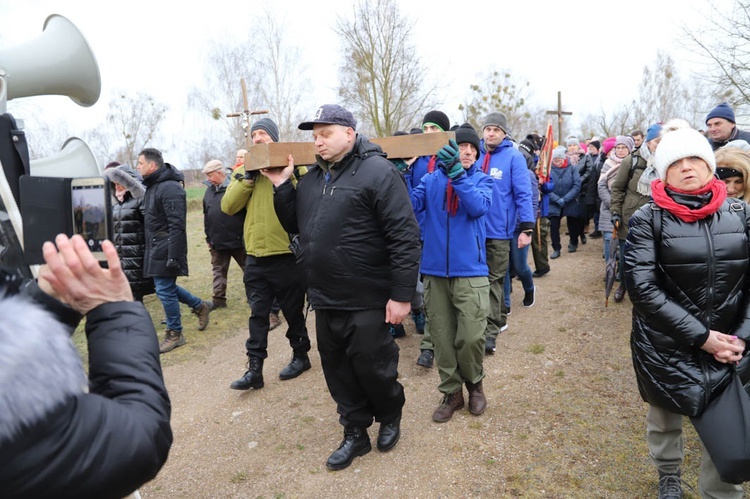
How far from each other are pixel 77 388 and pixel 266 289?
340cm

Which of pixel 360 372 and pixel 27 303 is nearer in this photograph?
pixel 27 303

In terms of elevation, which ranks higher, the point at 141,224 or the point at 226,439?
the point at 141,224

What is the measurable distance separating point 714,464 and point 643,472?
73cm

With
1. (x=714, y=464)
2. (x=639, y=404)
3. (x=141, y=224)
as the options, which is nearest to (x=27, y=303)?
(x=714, y=464)

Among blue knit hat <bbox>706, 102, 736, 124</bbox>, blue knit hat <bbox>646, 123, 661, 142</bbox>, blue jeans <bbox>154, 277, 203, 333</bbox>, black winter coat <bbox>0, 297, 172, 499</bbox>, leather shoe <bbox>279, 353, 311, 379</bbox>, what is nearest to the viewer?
black winter coat <bbox>0, 297, 172, 499</bbox>

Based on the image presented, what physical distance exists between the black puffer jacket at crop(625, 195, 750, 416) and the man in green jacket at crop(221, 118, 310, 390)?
2.80m

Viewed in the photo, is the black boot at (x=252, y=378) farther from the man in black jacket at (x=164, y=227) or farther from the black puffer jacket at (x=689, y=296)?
the black puffer jacket at (x=689, y=296)

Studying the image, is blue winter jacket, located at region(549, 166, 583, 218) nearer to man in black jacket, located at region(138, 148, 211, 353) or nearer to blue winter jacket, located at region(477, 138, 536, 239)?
blue winter jacket, located at region(477, 138, 536, 239)

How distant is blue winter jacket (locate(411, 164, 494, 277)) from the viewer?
351 cm

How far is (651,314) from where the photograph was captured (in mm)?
2430

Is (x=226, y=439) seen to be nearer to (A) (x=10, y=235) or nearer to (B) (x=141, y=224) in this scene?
(A) (x=10, y=235)

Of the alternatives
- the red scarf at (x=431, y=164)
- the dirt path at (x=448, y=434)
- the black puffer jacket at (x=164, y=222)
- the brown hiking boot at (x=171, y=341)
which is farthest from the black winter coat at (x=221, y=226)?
the red scarf at (x=431, y=164)

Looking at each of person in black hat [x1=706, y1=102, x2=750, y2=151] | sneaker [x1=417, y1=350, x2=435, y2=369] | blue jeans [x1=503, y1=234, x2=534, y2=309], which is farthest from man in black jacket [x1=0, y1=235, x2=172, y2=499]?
person in black hat [x1=706, y1=102, x2=750, y2=151]

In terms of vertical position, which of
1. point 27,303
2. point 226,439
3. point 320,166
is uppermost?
point 320,166
